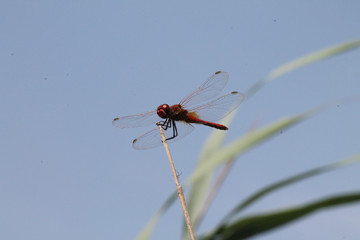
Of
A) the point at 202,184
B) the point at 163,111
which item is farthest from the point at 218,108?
the point at 202,184

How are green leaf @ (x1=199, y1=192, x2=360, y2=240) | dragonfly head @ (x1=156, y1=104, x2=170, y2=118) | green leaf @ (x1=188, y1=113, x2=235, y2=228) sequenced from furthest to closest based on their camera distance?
dragonfly head @ (x1=156, y1=104, x2=170, y2=118) < green leaf @ (x1=188, y1=113, x2=235, y2=228) < green leaf @ (x1=199, y1=192, x2=360, y2=240)

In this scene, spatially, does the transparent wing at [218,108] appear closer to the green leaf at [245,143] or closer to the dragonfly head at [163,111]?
the dragonfly head at [163,111]

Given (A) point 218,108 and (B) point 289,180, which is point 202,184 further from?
(A) point 218,108

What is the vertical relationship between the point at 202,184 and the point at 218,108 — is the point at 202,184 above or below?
below

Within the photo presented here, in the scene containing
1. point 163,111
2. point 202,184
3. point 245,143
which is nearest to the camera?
point 245,143

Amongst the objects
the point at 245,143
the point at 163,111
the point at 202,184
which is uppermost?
the point at 163,111

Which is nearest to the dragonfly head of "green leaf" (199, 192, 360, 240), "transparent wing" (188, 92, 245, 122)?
"transparent wing" (188, 92, 245, 122)

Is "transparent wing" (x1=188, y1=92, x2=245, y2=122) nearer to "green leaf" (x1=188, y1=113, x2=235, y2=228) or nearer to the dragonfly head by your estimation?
the dragonfly head

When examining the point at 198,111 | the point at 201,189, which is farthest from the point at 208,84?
the point at 201,189

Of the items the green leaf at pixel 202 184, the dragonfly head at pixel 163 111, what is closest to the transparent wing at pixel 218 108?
the dragonfly head at pixel 163 111

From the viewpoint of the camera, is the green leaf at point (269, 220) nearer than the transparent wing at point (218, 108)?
Yes
